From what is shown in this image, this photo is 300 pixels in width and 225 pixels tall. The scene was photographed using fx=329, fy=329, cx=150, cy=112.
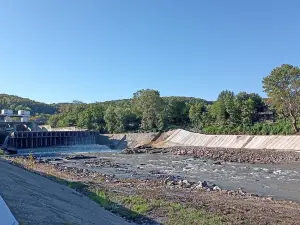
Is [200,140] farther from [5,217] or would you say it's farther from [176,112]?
[5,217]

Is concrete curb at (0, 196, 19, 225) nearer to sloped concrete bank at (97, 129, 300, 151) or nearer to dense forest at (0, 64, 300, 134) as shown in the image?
sloped concrete bank at (97, 129, 300, 151)

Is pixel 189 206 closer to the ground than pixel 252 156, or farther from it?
farther from it

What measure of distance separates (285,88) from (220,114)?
56.0 ft

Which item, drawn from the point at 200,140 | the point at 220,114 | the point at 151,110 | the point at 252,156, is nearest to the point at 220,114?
the point at 220,114

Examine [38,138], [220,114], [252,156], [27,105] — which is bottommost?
[252,156]

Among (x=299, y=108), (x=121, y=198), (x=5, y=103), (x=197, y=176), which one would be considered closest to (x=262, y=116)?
(x=299, y=108)

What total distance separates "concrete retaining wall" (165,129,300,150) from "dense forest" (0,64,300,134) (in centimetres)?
429

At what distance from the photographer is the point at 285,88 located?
55688 mm

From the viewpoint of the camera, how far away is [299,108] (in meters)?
55.8

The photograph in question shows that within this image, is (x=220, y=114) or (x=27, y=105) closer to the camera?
(x=220, y=114)

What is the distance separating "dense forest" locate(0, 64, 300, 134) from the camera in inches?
2197

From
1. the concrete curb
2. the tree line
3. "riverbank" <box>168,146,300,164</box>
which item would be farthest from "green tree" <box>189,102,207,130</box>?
the concrete curb

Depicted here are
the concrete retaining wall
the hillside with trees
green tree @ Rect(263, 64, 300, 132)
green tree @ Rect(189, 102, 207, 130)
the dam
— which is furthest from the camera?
the hillside with trees

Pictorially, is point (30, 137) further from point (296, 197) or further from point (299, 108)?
point (296, 197)
